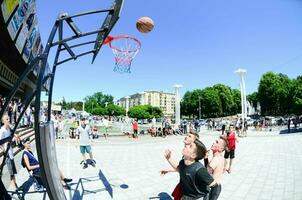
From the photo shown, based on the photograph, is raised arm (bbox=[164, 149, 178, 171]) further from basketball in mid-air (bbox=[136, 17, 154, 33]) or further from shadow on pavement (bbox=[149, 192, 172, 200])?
basketball in mid-air (bbox=[136, 17, 154, 33])

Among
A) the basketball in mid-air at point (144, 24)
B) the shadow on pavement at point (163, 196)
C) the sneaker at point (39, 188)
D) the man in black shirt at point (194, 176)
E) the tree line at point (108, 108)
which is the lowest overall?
the shadow on pavement at point (163, 196)

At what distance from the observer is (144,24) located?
9.99m

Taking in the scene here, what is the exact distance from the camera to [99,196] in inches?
288

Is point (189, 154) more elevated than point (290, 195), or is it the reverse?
point (189, 154)

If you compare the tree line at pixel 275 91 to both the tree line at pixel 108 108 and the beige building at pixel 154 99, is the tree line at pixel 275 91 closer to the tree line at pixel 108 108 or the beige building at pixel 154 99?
the tree line at pixel 108 108

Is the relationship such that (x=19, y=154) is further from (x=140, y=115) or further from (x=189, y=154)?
(x=140, y=115)

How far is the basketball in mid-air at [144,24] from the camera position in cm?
995

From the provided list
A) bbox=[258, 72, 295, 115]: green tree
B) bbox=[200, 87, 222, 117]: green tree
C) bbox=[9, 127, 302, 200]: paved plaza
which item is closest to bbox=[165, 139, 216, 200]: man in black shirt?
bbox=[9, 127, 302, 200]: paved plaza

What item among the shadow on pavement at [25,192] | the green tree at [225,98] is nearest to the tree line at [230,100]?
the green tree at [225,98]

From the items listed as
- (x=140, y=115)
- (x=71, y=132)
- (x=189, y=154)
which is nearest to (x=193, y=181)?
(x=189, y=154)

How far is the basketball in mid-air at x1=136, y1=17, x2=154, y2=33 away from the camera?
995 centimetres

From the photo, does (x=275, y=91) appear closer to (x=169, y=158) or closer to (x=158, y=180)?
(x=158, y=180)

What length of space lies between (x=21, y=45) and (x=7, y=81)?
6.89 metres

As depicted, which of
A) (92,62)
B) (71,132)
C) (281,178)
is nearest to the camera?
(92,62)
